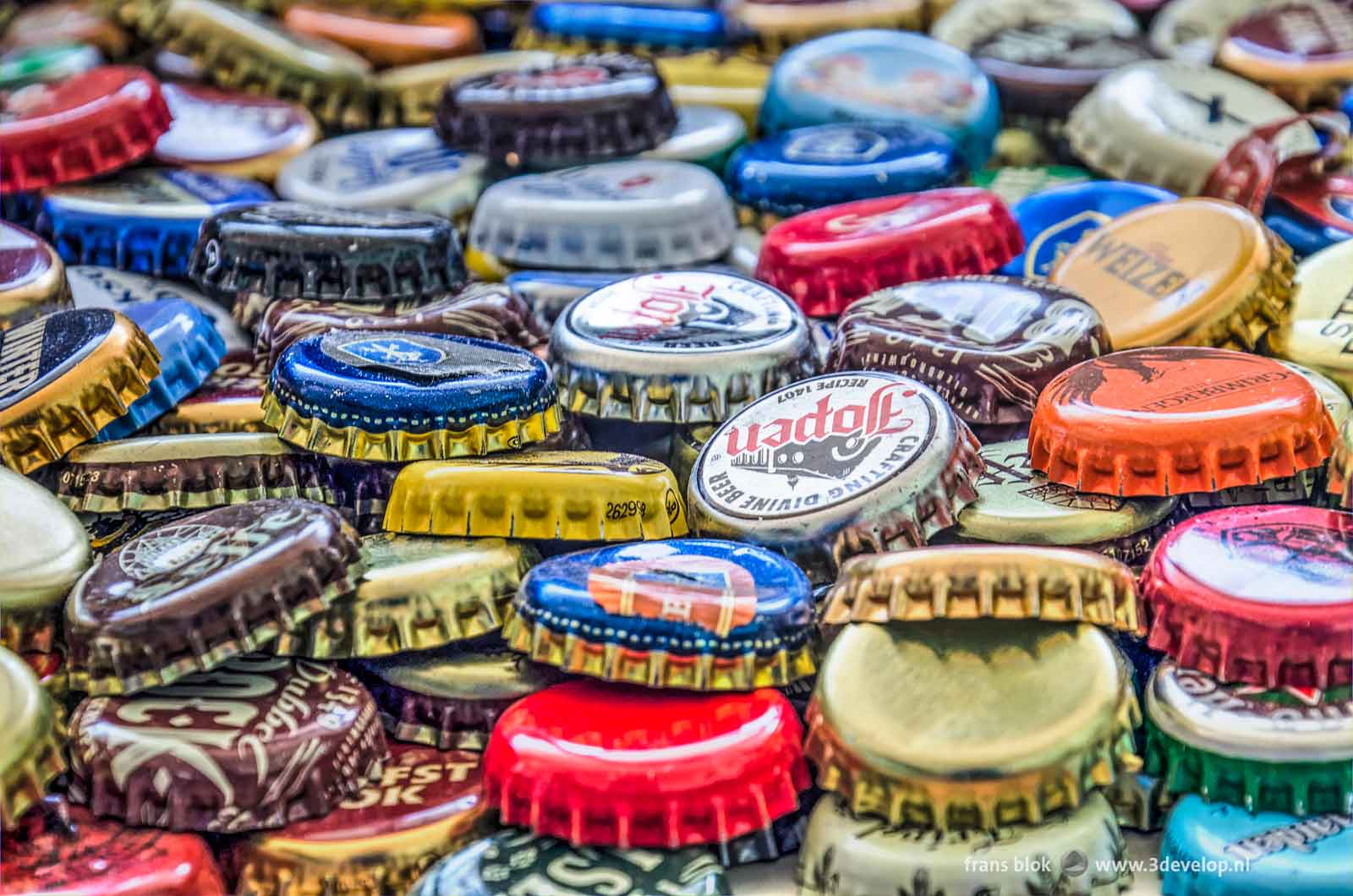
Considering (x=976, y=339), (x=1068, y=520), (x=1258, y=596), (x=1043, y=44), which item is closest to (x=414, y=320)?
(x=976, y=339)

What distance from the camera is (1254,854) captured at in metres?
2.72

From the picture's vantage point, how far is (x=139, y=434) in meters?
3.71

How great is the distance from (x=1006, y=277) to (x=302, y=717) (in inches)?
77.3

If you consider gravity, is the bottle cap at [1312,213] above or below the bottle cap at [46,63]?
below

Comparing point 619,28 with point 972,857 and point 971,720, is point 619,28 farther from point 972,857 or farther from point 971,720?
point 972,857

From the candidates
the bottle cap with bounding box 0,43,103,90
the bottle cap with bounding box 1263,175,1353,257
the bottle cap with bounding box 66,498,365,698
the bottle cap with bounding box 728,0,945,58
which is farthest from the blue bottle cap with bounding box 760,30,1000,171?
the bottle cap with bounding box 66,498,365,698

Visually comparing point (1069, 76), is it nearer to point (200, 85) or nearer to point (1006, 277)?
point (1006, 277)

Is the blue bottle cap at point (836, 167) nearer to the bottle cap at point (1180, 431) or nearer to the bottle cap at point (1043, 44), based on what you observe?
the bottle cap at point (1043, 44)

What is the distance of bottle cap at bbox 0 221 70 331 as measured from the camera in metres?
3.90

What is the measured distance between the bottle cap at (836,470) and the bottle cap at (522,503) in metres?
0.18

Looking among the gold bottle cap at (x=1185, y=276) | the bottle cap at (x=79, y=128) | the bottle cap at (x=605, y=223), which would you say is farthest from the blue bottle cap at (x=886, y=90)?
the bottle cap at (x=79, y=128)

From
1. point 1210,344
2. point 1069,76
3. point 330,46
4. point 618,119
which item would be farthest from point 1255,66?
point 330,46

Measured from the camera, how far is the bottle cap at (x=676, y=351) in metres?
3.66

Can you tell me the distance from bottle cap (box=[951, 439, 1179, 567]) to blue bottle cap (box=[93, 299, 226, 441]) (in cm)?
172
